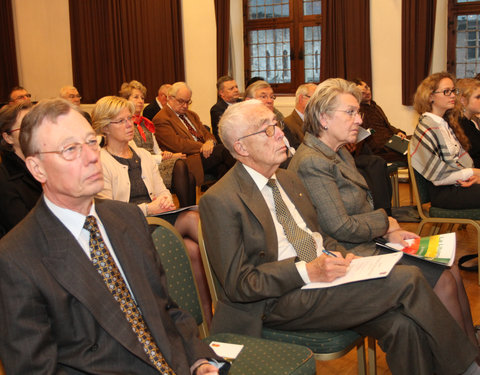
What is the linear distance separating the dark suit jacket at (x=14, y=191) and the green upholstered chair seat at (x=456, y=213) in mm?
2550

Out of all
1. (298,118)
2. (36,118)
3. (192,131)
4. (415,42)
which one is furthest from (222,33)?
(36,118)

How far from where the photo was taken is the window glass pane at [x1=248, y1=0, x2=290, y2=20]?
8.39m

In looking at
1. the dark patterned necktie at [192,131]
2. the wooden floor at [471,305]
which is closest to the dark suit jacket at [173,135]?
the dark patterned necktie at [192,131]

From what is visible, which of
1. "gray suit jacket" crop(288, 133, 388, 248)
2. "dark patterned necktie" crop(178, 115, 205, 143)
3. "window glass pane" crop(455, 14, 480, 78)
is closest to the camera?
"gray suit jacket" crop(288, 133, 388, 248)

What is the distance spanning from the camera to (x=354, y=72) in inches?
300

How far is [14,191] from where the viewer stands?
106 inches

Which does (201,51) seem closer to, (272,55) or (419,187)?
(272,55)

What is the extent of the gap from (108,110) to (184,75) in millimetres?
5786

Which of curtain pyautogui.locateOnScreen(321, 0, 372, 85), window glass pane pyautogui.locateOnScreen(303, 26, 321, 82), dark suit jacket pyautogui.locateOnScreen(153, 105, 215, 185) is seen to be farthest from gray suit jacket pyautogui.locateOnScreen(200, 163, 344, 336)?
window glass pane pyautogui.locateOnScreen(303, 26, 321, 82)

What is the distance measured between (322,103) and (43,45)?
8.05 m

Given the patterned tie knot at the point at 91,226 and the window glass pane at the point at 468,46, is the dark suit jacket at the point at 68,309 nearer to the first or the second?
the patterned tie knot at the point at 91,226

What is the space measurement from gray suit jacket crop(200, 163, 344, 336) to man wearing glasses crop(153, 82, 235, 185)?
3.11 m

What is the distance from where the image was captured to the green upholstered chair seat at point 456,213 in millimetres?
3553

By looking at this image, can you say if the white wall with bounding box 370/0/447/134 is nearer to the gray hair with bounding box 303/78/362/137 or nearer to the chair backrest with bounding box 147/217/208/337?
the gray hair with bounding box 303/78/362/137
